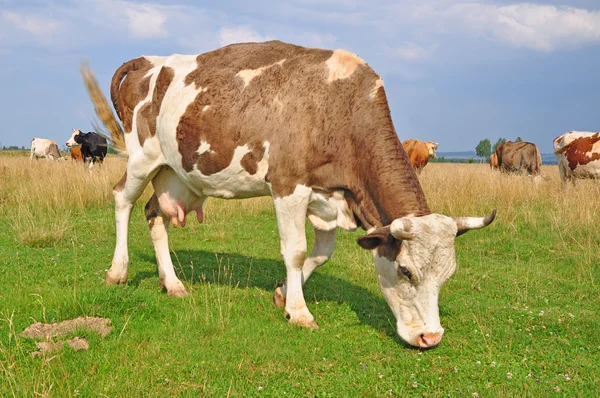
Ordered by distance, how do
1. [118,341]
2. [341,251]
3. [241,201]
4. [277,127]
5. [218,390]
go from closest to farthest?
[218,390] < [118,341] < [277,127] < [341,251] < [241,201]

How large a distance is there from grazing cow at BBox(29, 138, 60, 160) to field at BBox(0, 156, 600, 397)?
1137 inches

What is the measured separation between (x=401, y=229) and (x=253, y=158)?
6.11ft

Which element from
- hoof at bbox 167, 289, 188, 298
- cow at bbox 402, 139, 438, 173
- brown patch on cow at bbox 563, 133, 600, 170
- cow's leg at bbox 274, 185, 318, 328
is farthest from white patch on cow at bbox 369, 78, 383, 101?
cow at bbox 402, 139, 438, 173

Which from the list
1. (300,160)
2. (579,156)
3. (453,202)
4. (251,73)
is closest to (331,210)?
(300,160)

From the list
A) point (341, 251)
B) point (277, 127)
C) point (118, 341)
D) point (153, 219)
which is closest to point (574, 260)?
point (341, 251)

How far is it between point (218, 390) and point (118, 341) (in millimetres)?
1202

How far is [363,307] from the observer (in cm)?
644

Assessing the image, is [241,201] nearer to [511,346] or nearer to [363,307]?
[363,307]

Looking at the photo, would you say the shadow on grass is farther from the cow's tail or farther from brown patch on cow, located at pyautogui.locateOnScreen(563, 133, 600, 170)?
brown patch on cow, located at pyautogui.locateOnScreen(563, 133, 600, 170)

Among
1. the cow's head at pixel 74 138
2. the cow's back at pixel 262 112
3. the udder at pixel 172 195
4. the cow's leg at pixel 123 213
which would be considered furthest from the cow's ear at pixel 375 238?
the cow's head at pixel 74 138

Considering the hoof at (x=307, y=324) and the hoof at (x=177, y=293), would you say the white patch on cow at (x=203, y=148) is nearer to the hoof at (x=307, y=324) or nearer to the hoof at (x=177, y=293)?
the hoof at (x=177, y=293)

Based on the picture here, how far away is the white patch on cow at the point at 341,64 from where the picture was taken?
5828 millimetres

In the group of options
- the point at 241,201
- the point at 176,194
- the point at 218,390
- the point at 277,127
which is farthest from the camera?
the point at 241,201

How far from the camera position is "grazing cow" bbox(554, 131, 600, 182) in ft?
51.2
